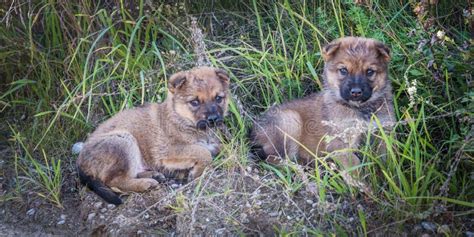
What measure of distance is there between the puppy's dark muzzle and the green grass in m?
0.21

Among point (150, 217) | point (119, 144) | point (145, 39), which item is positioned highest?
point (145, 39)

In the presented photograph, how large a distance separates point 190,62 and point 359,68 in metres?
1.58

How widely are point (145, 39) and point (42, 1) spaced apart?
98 cm

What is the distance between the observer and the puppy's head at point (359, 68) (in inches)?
217

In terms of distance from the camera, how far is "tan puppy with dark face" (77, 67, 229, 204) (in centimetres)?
564

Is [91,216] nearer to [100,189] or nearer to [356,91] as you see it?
[100,189]

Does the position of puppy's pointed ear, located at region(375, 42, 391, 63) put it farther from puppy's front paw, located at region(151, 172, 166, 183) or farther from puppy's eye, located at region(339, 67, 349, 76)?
puppy's front paw, located at region(151, 172, 166, 183)

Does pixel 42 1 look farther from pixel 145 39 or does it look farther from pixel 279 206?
pixel 279 206

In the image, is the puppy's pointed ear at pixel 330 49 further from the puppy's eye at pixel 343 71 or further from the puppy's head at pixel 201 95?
the puppy's head at pixel 201 95

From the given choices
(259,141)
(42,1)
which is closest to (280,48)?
(259,141)

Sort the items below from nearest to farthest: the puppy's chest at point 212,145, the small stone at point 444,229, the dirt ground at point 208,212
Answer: the small stone at point 444,229 < the dirt ground at point 208,212 < the puppy's chest at point 212,145

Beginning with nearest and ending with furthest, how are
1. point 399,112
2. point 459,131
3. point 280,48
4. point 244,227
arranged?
point 244,227, point 459,131, point 399,112, point 280,48

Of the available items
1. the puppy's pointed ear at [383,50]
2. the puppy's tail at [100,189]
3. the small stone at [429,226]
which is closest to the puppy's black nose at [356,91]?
the puppy's pointed ear at [383,50]

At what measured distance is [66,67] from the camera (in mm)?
6660
